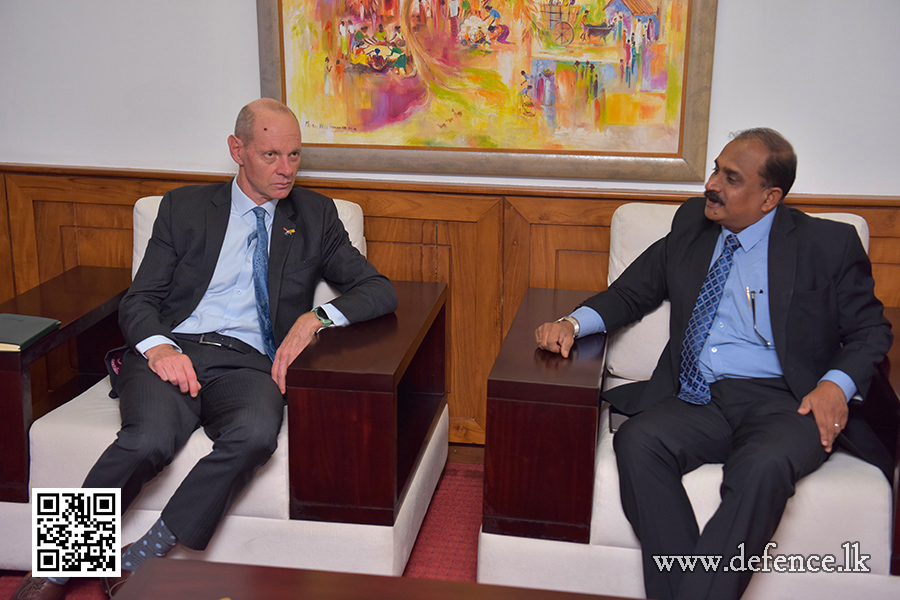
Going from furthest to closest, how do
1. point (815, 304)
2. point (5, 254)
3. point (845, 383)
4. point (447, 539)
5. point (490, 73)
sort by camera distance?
point (5, 254), point (490, 73), point (447, 539), point (815, 304), point (845, 383)

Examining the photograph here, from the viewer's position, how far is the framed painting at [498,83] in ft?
9.21

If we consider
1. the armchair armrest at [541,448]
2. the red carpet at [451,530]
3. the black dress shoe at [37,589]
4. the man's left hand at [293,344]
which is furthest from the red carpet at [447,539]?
the man's left hand at [293,344]

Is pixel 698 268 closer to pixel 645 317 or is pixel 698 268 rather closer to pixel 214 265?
pixel 645 317

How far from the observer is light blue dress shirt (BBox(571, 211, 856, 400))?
234 centimetres

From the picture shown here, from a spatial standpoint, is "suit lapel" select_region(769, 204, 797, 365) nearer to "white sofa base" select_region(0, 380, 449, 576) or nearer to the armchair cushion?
the armchair cushion

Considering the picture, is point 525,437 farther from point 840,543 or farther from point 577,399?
point 840,543

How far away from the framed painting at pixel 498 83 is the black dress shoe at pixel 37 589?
65.2 inches

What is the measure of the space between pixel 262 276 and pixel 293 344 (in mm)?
310

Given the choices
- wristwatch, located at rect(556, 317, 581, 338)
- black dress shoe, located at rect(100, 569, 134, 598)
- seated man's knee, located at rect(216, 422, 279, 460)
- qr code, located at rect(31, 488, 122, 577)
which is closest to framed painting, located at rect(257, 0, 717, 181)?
wristwatch, located at rect(556, 317, 581, 338)

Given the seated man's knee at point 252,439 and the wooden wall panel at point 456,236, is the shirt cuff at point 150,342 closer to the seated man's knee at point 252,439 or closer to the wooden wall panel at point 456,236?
the seated man's knee at point 252,439

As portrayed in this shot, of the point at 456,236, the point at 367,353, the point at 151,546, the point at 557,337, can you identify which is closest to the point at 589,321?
the point at 557,337

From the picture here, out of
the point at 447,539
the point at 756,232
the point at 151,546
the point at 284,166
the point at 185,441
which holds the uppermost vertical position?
the point at 284,166

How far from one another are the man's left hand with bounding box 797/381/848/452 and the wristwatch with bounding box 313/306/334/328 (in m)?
1.33

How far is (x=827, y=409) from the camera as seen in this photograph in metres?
2.15
